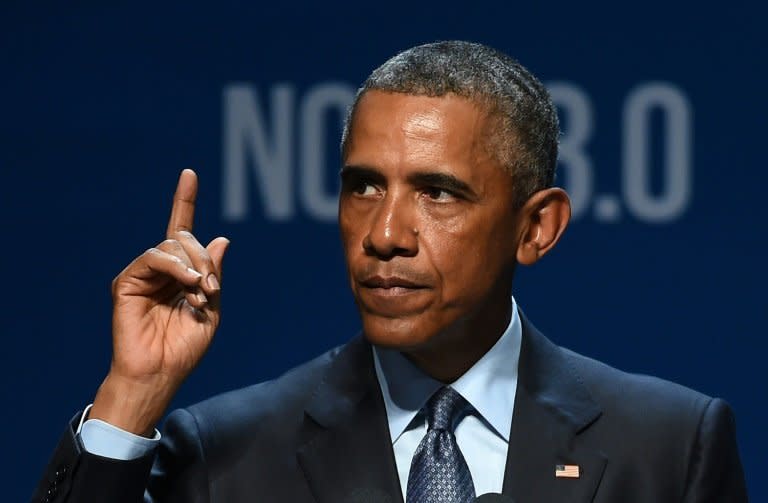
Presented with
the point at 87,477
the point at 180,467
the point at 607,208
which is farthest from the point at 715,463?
the point at 607,208

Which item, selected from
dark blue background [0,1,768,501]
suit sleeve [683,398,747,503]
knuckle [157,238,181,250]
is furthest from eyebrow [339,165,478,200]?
dark blue background [0,1,768,501]

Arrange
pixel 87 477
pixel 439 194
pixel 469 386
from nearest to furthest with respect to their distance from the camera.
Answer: pixel 87 477 → pixel 439 194 → pixel 469 386

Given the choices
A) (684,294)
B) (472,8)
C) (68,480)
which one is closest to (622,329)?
(684,294)

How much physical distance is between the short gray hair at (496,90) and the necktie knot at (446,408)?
0.29m

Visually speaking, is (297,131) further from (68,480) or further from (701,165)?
(68,480)

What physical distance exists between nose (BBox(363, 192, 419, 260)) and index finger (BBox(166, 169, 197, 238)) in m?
0.26

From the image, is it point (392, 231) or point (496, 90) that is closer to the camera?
point (392, 231)

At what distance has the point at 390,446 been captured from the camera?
2.19m

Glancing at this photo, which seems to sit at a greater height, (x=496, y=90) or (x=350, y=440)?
(x=496, y=90)

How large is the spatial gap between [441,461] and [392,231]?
334 millimetres

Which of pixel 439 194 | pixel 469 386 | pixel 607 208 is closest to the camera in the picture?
pixel 439 194

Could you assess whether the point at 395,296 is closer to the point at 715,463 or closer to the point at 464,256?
the point at 464,256

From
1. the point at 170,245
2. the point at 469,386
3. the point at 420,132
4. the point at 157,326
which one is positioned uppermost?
the point at 420,132

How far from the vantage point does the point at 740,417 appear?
324 centimetres
